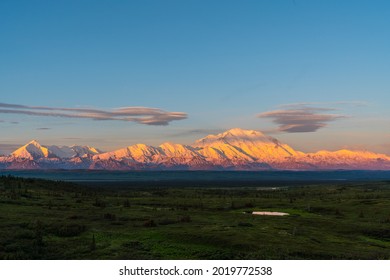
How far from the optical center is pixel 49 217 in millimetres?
46750

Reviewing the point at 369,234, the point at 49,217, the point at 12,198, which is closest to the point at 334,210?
the point at 369,234

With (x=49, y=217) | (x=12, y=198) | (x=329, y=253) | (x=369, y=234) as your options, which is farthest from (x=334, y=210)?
(x=12, y=198)

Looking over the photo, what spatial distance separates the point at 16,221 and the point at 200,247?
20.6 meters

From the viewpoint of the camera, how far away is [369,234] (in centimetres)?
4681

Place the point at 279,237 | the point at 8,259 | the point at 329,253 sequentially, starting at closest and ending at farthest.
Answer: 1. the point at 8,259
2. the point at 329,253
3. the point at 279,237

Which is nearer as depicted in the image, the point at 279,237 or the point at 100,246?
the point at 100,246
